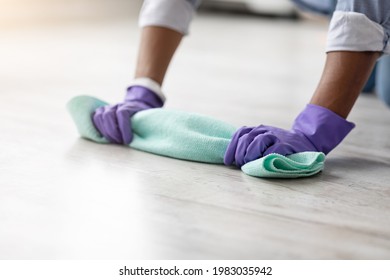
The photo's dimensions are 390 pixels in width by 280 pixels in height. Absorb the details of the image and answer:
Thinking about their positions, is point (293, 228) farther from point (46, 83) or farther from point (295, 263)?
point (46, 83)

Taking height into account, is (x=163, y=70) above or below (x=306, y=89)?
above

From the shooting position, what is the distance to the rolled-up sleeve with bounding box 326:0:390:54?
0.96 meters

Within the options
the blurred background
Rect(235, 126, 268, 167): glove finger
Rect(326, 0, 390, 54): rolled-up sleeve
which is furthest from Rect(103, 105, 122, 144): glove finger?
the blurred background

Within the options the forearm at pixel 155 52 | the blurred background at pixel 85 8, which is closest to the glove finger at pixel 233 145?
the forearm at pixel 155 52

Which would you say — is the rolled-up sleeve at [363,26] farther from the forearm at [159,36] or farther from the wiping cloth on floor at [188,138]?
the forearm at [159,36]

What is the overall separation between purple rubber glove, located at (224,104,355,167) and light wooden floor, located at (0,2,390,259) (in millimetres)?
32

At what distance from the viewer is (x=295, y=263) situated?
26.7 inches

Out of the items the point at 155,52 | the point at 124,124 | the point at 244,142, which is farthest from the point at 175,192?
the point at 155,52

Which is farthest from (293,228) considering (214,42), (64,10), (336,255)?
(64,10)

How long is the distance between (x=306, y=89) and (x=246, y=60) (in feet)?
1.71

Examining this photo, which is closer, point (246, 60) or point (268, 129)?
point (268, 129)

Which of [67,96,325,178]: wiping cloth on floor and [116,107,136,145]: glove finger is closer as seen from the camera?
[67,96,325,178]: wiping cloth on floor

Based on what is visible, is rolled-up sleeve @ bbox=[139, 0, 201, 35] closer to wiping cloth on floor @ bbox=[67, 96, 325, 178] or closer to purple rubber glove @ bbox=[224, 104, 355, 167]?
wiping cloth on floor @ bbox=[67, 96, 325, 178]

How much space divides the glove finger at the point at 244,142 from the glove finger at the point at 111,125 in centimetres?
21
